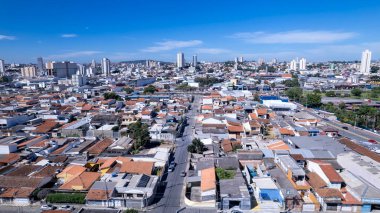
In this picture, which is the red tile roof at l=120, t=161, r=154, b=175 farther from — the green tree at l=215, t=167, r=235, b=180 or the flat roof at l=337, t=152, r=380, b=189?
the flat roof at l=337, t=152, r=380, b=189

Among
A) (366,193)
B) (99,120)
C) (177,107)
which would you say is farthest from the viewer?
(177,107)

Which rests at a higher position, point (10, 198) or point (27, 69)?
point (27, 69)

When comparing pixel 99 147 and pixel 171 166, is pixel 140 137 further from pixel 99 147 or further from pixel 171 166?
pixel 171 166

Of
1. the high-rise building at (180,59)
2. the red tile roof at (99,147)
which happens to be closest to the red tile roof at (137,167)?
the red tile roof at (99,147)

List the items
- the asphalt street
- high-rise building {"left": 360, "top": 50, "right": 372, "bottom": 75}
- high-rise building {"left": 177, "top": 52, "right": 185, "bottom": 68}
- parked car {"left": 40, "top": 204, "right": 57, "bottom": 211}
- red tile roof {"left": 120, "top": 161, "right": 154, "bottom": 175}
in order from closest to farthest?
parked car {"left": 40, "top": 204, "right": 57, "bottom": 211}, the asphalt street, red tile roof {"left": 120, "top": 161, "right": 154, "bottom": 175}, high-rise building {"left": 360, "top": 50, "right": 372, "bottom": 75}, high-rise building {"left": 177, "top": 52, "right": 185, "bottom": 68}

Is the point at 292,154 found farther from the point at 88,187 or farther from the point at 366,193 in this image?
the point at 88,187

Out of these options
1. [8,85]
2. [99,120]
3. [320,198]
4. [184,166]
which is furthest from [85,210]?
[8,85]

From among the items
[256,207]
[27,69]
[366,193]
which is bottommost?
[256,207]

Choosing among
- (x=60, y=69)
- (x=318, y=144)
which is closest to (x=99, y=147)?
(x=318, y=144)

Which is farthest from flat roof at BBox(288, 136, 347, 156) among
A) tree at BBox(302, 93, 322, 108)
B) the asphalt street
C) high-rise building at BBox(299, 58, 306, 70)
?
high-rise building at BBox(299, 58, 306, 70)
